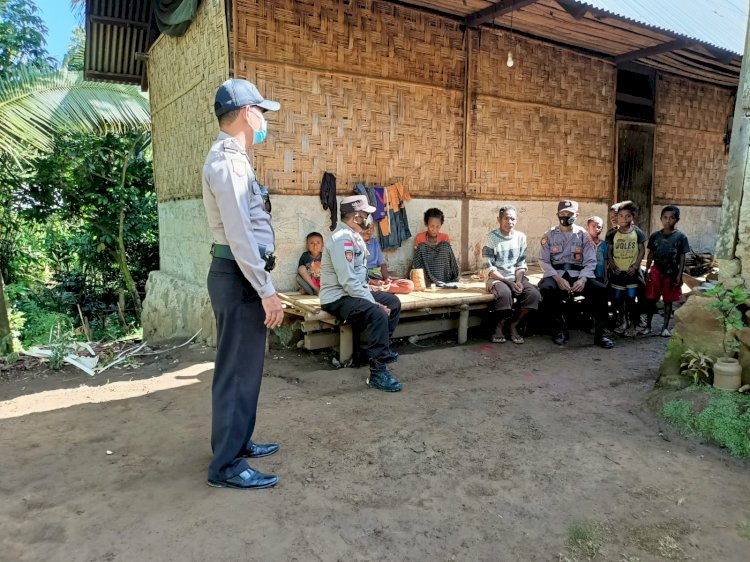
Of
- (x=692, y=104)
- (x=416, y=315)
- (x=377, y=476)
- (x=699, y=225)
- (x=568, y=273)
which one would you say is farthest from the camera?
(x=699, y=225)

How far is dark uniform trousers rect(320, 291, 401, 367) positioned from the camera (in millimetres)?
4637

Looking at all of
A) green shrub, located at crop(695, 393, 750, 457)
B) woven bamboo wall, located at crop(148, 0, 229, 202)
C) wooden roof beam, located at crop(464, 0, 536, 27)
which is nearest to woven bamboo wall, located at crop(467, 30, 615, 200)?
wooden roof beam, located at crop(464, 0, 536, 27)

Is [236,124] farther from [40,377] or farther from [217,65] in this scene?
[40,377]

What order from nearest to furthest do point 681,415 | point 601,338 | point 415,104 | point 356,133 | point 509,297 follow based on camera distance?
point 681,415 < point 509,297 < point 601,338 < point 356,133 < point 415,104

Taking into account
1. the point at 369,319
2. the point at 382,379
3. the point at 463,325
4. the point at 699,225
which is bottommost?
the point at 382,379

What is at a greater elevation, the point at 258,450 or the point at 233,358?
the point at 233,358

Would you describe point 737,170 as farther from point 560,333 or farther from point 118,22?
point 118,22

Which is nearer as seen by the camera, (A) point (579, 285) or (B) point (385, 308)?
(B) point (385, 308)

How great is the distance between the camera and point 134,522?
253cm

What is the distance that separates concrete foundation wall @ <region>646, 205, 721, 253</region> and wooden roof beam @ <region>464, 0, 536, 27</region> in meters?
4.96

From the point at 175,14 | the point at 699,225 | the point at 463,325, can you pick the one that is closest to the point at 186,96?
the point at 175,14

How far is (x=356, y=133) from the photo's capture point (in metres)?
6.22

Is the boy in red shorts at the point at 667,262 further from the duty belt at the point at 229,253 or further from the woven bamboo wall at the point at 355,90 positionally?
the duty belt at the point at 229,253

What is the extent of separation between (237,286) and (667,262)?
17.4 feet
